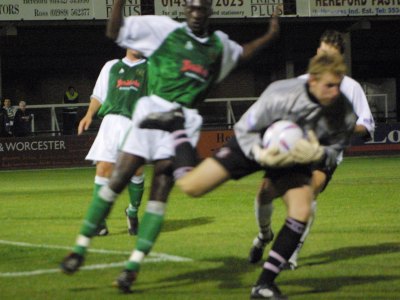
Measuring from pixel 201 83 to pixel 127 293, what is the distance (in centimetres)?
172

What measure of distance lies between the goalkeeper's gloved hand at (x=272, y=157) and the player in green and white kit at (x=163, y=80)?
85 centimetres

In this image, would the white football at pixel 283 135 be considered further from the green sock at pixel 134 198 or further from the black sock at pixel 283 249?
the green sock at pixel 134 198

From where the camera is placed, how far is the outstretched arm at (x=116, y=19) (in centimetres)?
796

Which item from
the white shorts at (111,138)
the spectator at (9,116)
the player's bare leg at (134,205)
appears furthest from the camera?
the spectator at (9,116)

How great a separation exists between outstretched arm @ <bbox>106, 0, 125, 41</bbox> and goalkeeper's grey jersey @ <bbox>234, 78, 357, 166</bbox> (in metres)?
1.30

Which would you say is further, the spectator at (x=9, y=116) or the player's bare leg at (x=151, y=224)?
the spectator at (x=9, y=116)

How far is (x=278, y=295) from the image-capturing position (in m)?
7.40

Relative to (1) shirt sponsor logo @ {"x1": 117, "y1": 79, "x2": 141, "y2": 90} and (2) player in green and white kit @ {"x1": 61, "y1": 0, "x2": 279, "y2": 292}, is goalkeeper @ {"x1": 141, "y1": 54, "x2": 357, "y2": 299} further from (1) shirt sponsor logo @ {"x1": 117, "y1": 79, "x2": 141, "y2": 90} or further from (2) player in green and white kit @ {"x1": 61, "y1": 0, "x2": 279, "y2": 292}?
(1) shirt sponsor logo @ {"x1": 117, "y1": 79, "x2": 141, "y2": 90}

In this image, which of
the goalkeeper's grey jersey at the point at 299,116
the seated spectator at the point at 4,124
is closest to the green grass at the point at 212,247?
the goalkeeper's grey jersey at the point at 299,116

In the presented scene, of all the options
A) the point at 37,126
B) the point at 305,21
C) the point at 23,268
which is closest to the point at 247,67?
the point at 305,21

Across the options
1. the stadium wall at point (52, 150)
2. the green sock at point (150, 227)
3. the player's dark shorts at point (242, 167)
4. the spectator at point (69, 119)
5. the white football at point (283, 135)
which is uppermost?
the white football at point (283, 135)

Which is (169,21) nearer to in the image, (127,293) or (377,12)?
(127,293)

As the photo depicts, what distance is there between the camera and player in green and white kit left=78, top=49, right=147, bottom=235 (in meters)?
11.4

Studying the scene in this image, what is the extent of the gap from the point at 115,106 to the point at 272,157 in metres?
4.56
